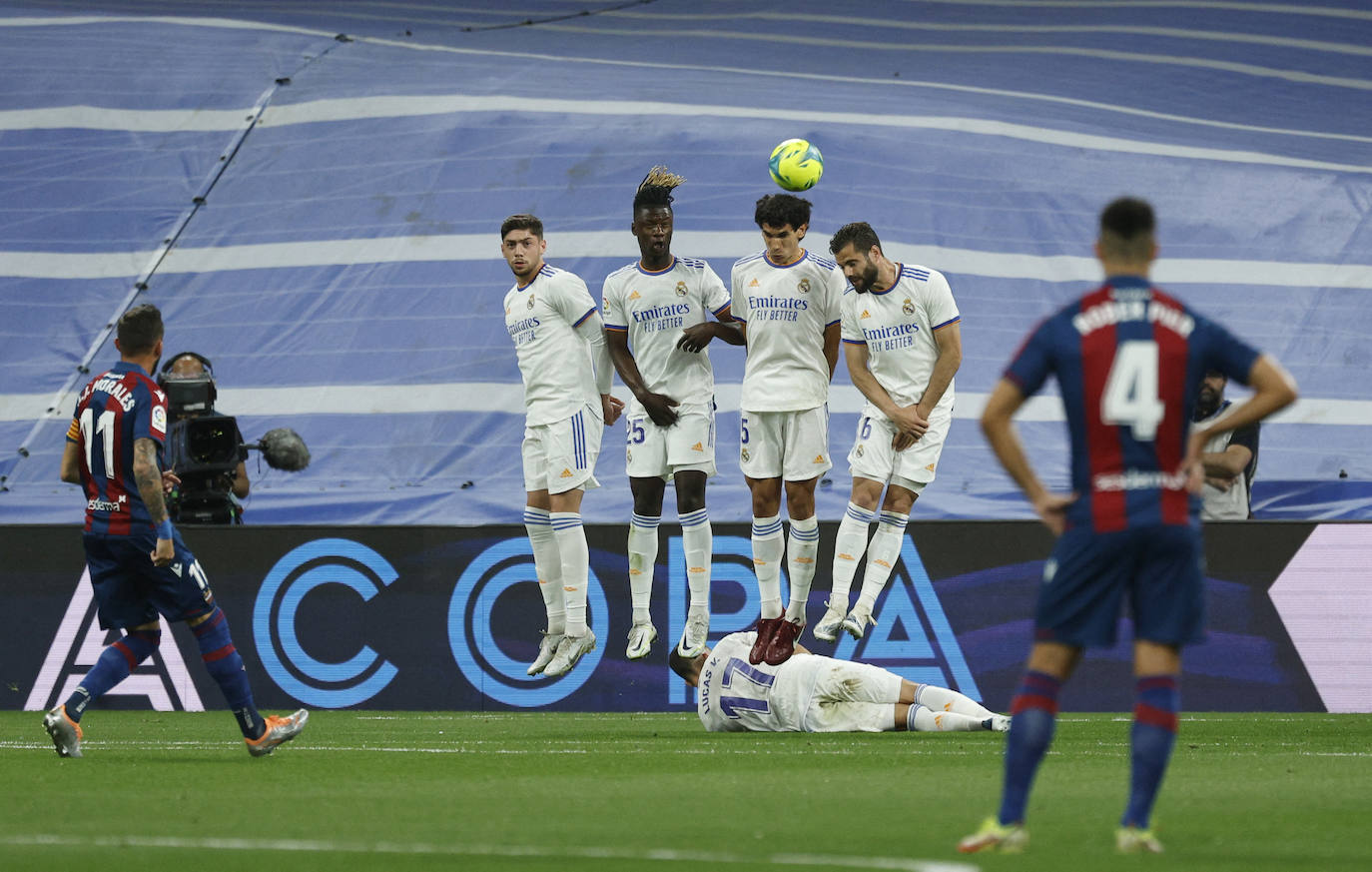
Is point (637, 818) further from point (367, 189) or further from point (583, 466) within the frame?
point (367, 189)

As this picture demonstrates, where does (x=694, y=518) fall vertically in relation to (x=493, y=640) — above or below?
above

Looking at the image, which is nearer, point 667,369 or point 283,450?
point 667,369

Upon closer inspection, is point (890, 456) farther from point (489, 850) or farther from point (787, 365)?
point (489, 850)

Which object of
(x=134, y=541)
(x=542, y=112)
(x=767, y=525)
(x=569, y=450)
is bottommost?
(x=134, y=541)

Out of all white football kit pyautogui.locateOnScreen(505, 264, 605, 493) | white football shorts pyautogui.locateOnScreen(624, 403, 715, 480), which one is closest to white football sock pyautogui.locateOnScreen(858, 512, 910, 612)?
white football shorts pyautogui.locateOnScreen(624, 403, 715, 480)

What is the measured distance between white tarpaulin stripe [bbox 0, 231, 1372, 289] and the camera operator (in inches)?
228

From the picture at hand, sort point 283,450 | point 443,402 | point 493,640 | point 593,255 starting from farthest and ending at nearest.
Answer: point 593,255
point 443,402
point 283,450
point 493,640

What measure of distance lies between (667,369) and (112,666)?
398cm

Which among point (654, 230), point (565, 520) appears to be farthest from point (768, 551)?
point (654, 230)

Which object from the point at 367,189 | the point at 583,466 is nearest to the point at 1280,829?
the point at 583,466

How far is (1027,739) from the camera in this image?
5.00m

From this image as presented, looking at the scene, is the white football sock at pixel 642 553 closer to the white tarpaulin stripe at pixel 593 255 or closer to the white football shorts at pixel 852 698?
the white football shorts at pixel 852 698

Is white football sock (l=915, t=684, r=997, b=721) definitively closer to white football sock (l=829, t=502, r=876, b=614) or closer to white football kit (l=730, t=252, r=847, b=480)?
white football sock (l=829, t=502, r=876, b=614)

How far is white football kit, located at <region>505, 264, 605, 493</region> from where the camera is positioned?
11.6 meters
